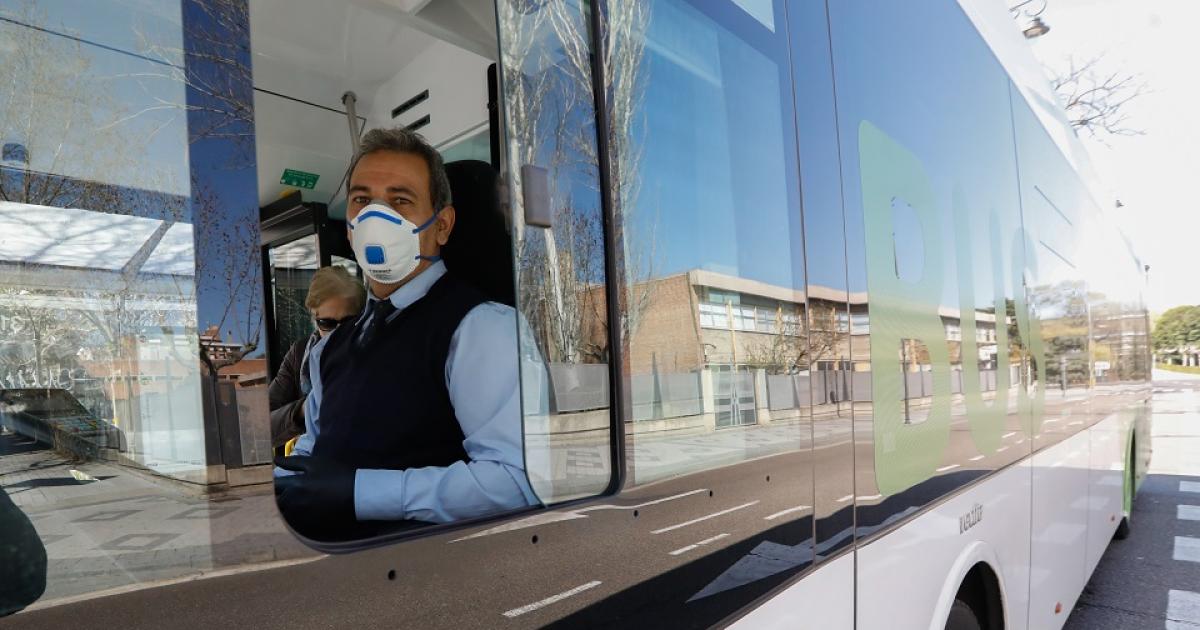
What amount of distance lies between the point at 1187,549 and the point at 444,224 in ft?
29.8

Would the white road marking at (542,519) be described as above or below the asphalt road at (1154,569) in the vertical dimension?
above

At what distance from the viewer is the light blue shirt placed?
1.19 metres

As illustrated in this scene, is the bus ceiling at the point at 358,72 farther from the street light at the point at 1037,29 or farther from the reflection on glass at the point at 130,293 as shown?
the street light at the point at 1037,29

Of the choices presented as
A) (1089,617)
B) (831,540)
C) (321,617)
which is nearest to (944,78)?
(831,540)

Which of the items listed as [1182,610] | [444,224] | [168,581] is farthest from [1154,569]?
[168,581]

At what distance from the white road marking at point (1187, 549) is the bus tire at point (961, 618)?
610 cm

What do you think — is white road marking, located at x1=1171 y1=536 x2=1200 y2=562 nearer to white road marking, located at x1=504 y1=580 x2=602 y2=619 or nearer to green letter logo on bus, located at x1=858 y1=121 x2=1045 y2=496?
green letter logo on bus, located at x1=858 y1=121 x2=1045 y2=496

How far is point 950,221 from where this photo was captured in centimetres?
269

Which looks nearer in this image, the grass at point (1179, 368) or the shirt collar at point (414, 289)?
the shirt collar at point (414, 289)

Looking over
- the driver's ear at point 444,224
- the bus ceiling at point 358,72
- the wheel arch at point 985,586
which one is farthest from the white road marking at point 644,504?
the wheel arch at point 985,586

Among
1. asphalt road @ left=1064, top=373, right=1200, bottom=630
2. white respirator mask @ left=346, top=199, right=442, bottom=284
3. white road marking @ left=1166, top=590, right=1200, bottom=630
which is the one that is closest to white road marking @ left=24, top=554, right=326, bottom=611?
white respirator mask @ left=346, top=199, right=442, bottom=284

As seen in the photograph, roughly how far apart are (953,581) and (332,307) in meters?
2.71

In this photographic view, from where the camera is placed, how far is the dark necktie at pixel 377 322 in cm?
170

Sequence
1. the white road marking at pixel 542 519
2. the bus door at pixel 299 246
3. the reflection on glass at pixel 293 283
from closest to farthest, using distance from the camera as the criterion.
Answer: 1. the white road marking at pixel 542 519
2. the reflection on glass at pixel 293 283
3. the bus door at pixel 299 246
